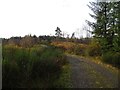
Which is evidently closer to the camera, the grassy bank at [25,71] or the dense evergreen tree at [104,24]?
the grassy bank at [25,71]

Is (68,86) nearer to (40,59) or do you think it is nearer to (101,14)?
(40,59)

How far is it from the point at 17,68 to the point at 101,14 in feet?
74.9

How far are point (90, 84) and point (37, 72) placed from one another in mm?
2504

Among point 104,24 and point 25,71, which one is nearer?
point 25,71

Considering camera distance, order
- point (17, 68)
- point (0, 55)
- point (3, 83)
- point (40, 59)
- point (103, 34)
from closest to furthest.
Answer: point (3, 83) → point (17, 68) → point (0, 55) → point (40, 59) → point (103, 34)

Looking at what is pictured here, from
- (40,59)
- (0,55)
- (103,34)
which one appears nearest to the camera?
(0,55)

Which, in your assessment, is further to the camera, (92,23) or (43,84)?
(92,23)

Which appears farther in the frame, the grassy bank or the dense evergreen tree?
the dense evergreen tree

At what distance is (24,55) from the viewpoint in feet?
A: 45.6

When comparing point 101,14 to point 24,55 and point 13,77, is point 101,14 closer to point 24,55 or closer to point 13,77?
point 24,55

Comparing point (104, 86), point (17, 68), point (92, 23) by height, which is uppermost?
point (92, 23)

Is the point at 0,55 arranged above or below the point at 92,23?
below

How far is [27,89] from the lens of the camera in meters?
11.6

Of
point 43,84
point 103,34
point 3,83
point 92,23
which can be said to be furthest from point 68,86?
point 92,23
